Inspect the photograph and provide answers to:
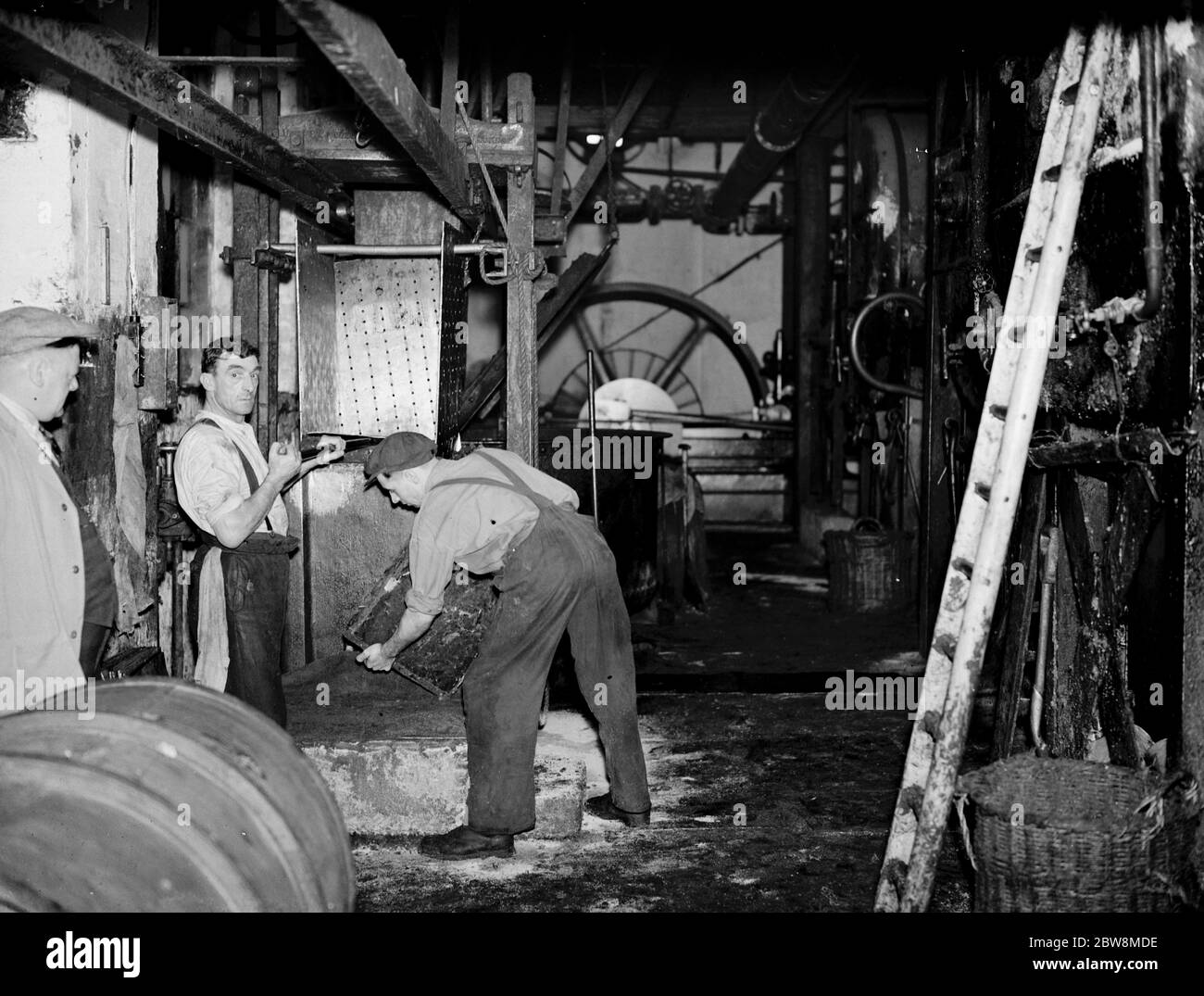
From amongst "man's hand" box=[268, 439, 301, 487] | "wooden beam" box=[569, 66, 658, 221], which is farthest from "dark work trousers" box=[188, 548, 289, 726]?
"wooden beam" box=[569, 66, 658, 221]

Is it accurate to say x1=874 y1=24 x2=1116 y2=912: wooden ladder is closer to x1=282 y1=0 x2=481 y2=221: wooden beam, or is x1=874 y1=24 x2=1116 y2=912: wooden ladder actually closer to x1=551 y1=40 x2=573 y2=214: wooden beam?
x1=282 y1=0 x2=481 y2=221: wooden beam

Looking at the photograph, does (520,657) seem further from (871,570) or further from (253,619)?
(871,570)

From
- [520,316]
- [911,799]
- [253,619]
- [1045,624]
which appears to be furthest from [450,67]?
[911,799]

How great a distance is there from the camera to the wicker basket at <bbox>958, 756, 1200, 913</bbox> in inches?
118

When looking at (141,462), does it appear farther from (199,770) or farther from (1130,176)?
(1130,176)

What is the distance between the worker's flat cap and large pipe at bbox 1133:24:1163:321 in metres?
3.05

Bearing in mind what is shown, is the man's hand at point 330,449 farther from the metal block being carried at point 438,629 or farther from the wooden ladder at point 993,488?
the wooden ladder at point 993,488

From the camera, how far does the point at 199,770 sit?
96.5 inches

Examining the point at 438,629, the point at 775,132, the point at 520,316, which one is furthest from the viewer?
the point at 775,132

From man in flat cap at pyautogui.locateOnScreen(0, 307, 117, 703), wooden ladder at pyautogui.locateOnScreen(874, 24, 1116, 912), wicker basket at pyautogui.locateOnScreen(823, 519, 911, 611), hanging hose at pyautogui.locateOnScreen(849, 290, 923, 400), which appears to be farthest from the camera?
wicker basket at pyautogui.locateOnScreen(823, 519, 911, 611)

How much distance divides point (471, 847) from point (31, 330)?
2263mm

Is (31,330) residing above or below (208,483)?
above

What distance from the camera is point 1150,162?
328 centimetres

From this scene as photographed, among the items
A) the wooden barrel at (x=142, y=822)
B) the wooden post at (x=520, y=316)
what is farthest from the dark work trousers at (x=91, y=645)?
the wooden post at (x=520, y=316)
